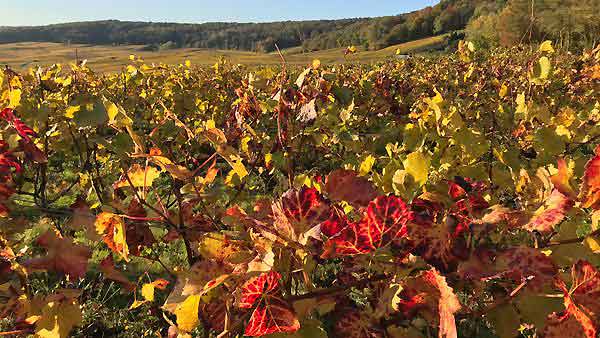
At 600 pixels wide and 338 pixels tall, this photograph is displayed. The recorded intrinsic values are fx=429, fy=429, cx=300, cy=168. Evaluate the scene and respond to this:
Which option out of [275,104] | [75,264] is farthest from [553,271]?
[275,104]

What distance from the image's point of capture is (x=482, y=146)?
164 centimetres

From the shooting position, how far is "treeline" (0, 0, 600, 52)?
5420mm

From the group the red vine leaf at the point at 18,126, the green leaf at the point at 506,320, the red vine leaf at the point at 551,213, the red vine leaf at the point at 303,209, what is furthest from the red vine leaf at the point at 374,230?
the red vine leaf at the point at 18,126

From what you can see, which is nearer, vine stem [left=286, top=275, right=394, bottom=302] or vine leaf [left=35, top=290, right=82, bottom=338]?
vine stem [left=286, top=275, right=394, bottom=302]

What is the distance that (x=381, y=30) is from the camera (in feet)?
192

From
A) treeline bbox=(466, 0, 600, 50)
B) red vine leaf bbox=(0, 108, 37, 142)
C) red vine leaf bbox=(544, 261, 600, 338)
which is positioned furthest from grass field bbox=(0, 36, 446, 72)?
treeline bbox=(466, 0, 600, 50)

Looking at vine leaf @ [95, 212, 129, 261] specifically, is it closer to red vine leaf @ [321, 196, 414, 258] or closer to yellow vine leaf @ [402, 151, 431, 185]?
red vine leaf @ [321, 196, 414, 258]

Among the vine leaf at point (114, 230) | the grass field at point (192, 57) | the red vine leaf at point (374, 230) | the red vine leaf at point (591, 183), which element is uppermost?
the grass field at point (192, 57)

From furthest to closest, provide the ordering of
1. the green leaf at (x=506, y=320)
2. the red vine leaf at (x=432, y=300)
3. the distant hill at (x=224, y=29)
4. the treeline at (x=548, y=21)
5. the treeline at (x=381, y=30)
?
the distant hill at (x=224, y=29)
the treeline at (x=548, y=21)
the treeline at (x=381, y=30)
the green leaf at (x=506, y=320)
the red vine leaf at (x=432, y=300)

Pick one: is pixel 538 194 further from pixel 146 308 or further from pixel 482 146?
pixel 146 308

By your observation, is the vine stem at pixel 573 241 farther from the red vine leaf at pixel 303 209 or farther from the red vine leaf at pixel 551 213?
the red vine leaf at pixel 303 209

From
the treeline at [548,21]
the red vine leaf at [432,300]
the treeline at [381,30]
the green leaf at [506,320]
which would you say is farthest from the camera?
the treeline at [548,21]

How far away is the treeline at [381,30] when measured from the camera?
17.8 feet

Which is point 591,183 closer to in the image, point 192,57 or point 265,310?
point 265,310
